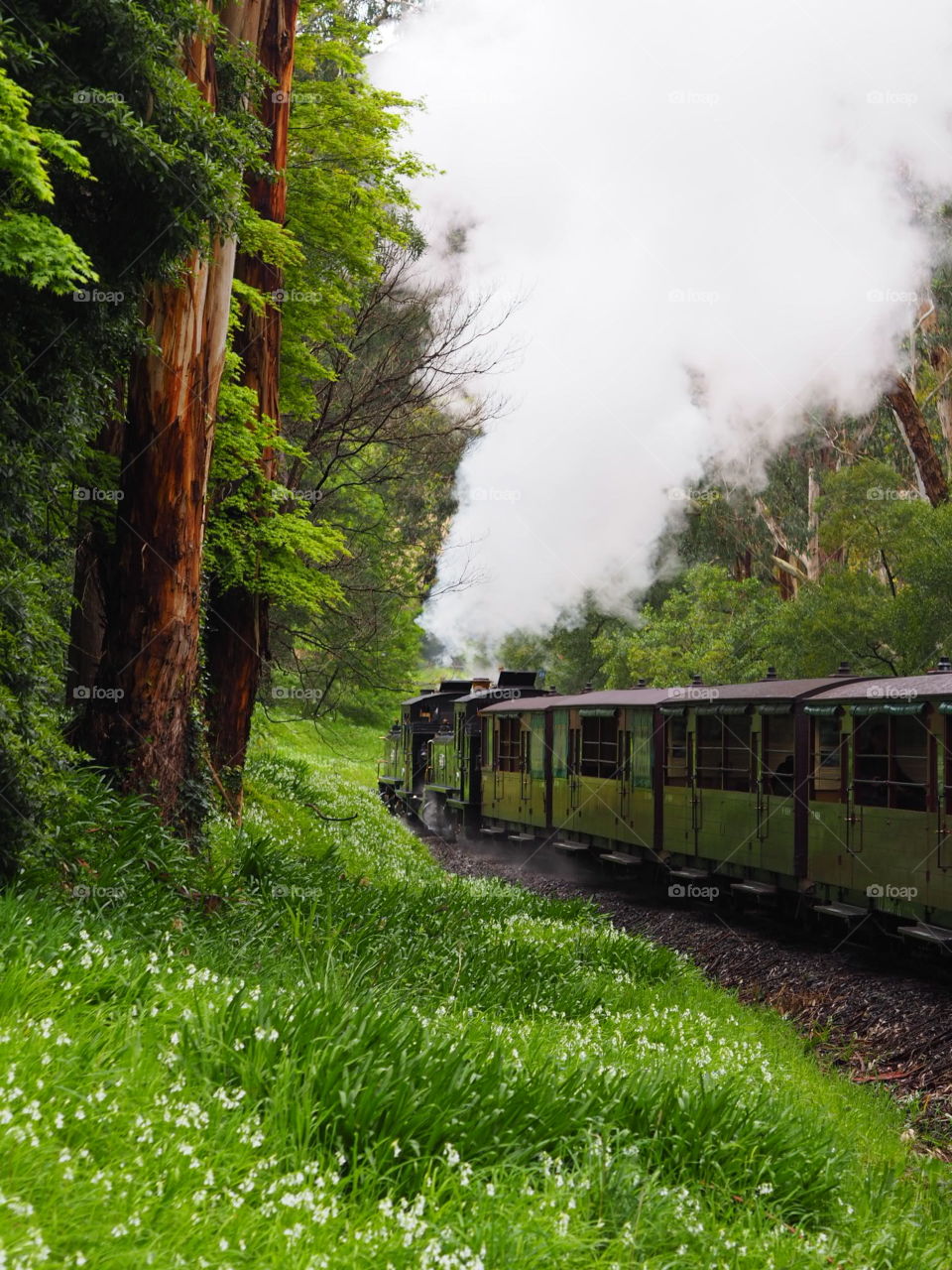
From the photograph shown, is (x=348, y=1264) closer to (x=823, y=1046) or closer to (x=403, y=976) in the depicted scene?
(x=403, y=976)

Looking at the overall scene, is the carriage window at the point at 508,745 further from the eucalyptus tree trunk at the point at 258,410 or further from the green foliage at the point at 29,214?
the green foliage at the point at 29,214

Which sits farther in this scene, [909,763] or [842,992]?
[909,763]

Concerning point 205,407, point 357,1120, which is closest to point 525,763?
point 205,407

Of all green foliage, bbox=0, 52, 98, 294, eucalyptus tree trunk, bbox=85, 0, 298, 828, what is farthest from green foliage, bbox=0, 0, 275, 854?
eucalyptus tree trunk, bbox=85, 0, 298, 828

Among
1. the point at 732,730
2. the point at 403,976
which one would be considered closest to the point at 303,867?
the point at 403,976

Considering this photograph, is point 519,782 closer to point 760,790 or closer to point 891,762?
point 760,790

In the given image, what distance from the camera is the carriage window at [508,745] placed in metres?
21.4

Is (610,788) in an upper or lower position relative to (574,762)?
lower

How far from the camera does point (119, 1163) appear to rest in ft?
10.6

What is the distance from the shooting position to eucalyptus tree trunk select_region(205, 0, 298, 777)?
12.3 meters

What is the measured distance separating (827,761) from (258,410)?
7133mm

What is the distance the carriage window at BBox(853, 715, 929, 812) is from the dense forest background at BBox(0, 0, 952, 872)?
19.5 feet

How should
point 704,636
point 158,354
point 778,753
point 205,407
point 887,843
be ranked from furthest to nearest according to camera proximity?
point 704,636
point 778,753
point 887,843
point 205,407
point 158,354

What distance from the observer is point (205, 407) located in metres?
9.55
